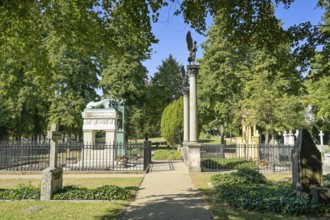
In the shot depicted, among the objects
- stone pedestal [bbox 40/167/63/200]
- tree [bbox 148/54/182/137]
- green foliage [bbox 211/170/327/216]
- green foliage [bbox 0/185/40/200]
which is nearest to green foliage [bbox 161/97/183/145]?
tree [bbox 148/54/182/137]

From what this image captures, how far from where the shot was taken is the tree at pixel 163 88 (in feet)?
141

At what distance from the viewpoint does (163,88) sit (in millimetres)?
46906

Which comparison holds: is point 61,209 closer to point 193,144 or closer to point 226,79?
point 193,144

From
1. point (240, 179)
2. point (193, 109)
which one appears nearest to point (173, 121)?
point (193, 109)

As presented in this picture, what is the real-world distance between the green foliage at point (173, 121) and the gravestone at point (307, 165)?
2644cm

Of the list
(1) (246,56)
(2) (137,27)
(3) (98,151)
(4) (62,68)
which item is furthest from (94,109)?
(1) (246,56)

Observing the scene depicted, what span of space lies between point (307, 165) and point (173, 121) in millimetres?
26810

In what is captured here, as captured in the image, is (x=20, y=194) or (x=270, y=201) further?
(x=20, y=194)

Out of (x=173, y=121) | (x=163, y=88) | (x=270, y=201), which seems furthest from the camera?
(x=163, y=88)

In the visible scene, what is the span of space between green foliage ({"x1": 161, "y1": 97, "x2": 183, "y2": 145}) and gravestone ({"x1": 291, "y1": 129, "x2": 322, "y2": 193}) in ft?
86.7

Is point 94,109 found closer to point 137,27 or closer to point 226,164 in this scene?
point 226,164

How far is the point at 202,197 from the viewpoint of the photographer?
30.1ft

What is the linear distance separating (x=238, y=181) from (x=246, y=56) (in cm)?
2713

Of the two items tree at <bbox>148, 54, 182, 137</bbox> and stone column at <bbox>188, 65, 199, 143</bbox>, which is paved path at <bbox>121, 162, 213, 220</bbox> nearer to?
stone column at <bbox>188, 65, 199, 143</bbox>
